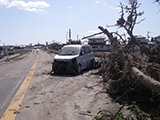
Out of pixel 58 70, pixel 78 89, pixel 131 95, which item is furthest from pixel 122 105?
pixel 58 70

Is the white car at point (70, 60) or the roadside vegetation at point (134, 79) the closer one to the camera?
the roadside vegetation at point (134, 79)

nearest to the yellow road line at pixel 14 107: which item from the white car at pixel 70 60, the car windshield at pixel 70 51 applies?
the white car at pixel 70 60

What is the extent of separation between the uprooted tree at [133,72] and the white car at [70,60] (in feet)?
8.41

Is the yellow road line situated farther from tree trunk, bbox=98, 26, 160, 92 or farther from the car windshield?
the car windshield

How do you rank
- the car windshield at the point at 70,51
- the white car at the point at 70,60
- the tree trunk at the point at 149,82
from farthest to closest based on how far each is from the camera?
1. the car windshield at the point at 70,51
2. the white car at the point at 70,60
3. the tree trunk at the point at 149,82

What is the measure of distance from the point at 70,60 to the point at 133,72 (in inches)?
212

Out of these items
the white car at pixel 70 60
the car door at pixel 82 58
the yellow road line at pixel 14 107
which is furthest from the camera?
the car door at pixel 82 58

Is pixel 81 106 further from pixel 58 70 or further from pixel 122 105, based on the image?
pixel 58 70

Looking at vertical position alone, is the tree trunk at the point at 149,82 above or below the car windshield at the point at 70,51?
below

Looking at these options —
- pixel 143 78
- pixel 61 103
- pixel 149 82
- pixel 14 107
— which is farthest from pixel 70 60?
pixel 149 82

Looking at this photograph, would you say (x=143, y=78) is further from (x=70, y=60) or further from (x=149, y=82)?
(x=70, y=60)

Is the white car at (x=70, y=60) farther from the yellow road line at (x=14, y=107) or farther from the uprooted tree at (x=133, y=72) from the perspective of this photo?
the yellow road line at (x=14, y=107)

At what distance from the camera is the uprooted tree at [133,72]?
453 centimetres

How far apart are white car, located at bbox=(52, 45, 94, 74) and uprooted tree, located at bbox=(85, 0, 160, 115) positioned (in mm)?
2563
